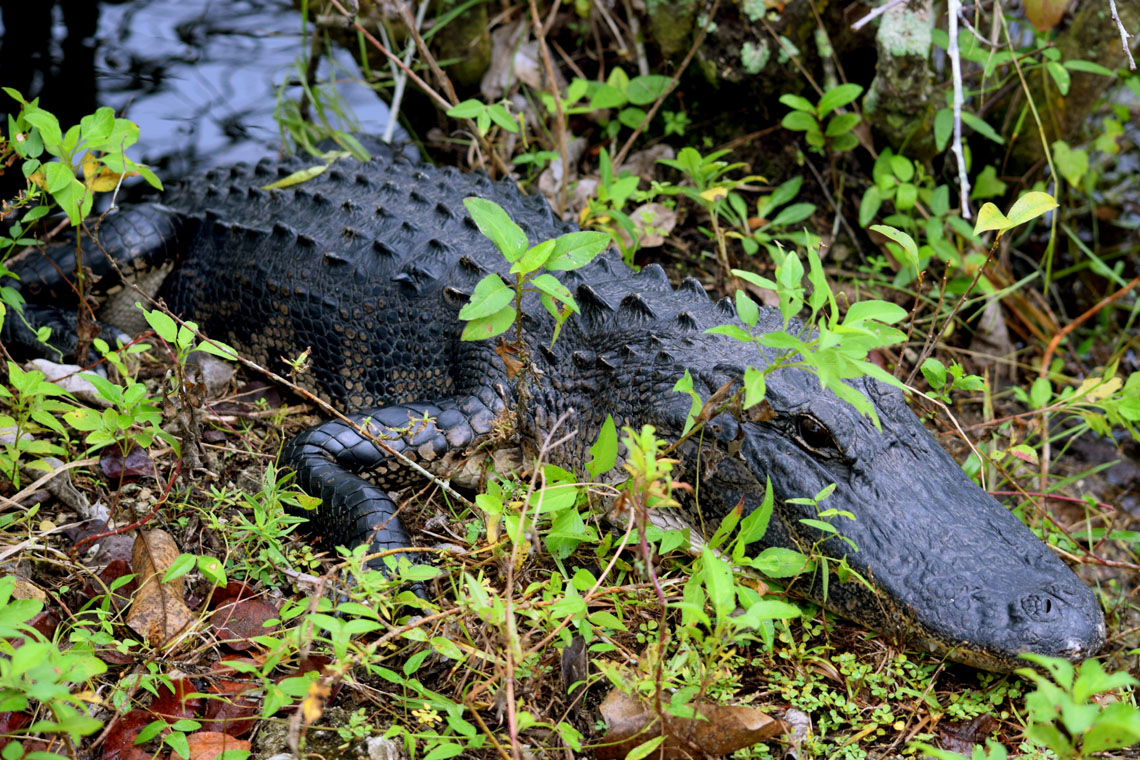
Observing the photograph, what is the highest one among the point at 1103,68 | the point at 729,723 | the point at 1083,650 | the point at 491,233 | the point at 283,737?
the point at 1103,68

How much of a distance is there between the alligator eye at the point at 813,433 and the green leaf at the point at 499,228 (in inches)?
39.3

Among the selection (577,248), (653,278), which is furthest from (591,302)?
(577,248)

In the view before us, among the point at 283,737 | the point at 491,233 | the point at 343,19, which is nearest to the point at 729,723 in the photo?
the point at 283,737

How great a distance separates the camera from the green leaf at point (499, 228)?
248 cm

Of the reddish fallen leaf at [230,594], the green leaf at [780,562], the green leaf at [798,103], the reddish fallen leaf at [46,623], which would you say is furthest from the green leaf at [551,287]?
the green leaf at [798,103]

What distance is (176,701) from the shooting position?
2.33 m

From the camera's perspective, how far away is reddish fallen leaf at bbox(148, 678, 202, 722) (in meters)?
2.31

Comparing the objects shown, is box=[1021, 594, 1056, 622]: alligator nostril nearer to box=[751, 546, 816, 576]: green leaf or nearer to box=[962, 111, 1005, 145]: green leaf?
box=[751, 546, 816, 576]: green leaf

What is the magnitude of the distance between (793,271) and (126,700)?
197 cm

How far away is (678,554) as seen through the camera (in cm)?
302

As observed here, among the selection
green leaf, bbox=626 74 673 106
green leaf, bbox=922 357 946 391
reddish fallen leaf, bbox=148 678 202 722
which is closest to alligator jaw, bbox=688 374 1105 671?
green leaf, bbox=922 357 946 391

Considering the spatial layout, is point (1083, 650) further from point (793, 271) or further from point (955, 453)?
point (955, 453)

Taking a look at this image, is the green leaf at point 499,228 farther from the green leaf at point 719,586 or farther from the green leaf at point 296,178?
the green leaf at point 296,178

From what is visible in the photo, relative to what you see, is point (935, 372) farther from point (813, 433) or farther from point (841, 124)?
point (841, 124)
